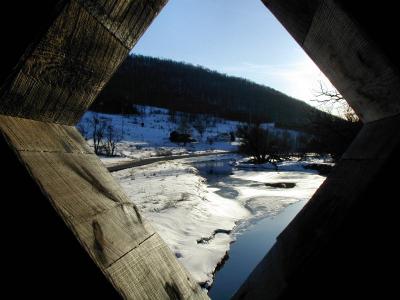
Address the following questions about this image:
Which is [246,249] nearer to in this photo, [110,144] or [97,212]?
[97,212]

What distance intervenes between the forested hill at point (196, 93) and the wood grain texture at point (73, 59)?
8861cm

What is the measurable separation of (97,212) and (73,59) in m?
0.52

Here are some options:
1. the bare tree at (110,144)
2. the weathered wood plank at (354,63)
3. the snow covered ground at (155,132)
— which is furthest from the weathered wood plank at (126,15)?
the snow covered ground at (155,132)

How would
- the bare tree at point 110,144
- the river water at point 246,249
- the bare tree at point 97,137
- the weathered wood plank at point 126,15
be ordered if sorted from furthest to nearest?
the bare tree at point 110,144 → the bare tree at point 97,137 → the river water at point 246,249 → the weathered wood plank at point 126,15

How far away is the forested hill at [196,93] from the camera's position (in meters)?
109

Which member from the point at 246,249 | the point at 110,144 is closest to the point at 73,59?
the point at 246,249

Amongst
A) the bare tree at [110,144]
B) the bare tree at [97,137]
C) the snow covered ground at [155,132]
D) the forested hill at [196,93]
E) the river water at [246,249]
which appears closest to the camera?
the river water at [246,249]

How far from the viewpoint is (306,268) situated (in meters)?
0.84

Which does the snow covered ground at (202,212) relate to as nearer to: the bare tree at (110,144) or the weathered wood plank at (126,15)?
the weathered wood plank at (126,15)

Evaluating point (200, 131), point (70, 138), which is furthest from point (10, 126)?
point (200, 131)

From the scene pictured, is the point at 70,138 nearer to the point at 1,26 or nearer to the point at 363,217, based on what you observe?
the point at 1,26

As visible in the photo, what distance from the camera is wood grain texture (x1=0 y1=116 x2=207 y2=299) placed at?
93 centimetres

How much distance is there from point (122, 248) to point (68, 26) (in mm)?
699

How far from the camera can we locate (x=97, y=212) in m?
1.04
